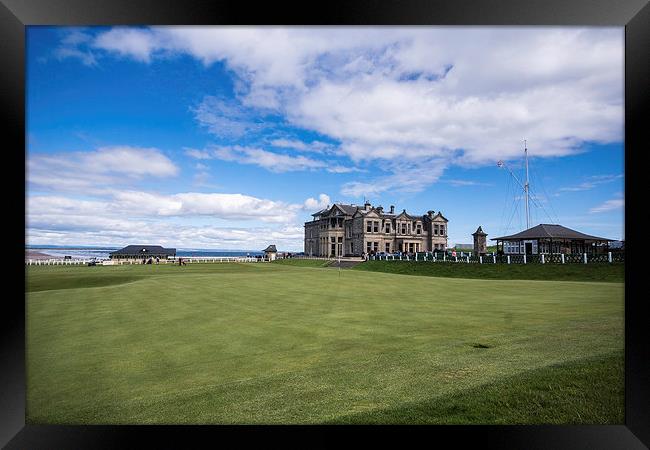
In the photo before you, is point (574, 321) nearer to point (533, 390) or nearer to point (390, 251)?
point (533, 390)

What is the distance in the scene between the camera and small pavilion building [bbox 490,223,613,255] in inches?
1121

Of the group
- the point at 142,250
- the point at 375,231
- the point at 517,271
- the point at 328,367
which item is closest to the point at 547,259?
the point at 517,271

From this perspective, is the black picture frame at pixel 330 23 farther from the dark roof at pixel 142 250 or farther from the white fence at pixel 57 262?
the dark roof at pixel 142 250

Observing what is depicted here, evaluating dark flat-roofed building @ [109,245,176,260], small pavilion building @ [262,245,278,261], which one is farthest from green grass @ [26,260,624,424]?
dark flat-roofed building @ [109,245,176,260]

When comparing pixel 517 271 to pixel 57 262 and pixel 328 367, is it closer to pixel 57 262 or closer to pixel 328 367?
pixel 328 367

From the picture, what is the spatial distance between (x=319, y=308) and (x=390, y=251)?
4576cm

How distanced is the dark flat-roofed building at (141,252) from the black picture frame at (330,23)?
6277cm

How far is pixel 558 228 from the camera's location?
29.4 meters

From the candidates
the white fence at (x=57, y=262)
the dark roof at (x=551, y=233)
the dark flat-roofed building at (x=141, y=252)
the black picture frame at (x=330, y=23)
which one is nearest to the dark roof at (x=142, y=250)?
the dark flat-roofed building at (x=141, y=252)

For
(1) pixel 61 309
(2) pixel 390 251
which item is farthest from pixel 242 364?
(2) pixel 390 251

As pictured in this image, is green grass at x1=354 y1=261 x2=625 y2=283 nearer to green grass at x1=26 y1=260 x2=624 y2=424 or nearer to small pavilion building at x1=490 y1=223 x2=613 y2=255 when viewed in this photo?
small pavilion building at x1=490 y1=223 x2=613 y2=255

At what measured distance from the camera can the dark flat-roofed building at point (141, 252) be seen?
62062 millimetres

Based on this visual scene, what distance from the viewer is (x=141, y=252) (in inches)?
2530

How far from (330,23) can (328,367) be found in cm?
433
